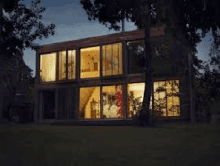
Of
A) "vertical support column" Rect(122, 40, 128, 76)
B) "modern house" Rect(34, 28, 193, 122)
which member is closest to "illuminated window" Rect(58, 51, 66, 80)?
"modern house" Rect(34, 28, 193, 122)

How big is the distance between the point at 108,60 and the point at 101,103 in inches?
120

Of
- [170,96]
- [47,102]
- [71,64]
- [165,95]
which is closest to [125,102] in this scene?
[165,95]

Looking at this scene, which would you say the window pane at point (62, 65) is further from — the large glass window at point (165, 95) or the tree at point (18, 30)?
the tree at point (18, 30)

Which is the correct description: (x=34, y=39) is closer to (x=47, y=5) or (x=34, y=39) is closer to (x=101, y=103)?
(x=47, y=5)

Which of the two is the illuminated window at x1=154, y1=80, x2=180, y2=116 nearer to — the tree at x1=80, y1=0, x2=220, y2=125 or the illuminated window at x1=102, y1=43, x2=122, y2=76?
the illuminated window at x1=102, y1=43, x2=122, y2=76

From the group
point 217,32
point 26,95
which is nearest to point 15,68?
point 217,32

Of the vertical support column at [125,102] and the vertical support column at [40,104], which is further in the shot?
the vertical support column at [40,104]

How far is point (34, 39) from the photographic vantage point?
12.0m

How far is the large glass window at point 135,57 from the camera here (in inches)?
787

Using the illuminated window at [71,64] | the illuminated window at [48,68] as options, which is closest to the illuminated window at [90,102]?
the illuminated window at [71,64]

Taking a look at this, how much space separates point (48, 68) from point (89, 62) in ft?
11.7

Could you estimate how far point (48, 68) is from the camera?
23.8 metres

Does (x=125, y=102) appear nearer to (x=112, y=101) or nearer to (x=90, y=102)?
(x=112, y=101)

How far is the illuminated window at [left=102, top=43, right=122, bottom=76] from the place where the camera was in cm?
2077
